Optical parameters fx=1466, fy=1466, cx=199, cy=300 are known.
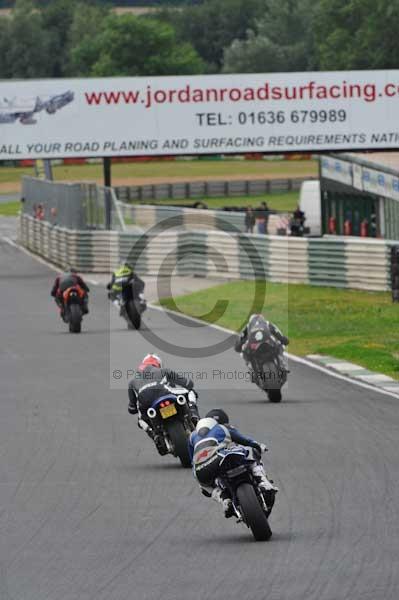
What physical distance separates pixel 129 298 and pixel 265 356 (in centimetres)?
1038

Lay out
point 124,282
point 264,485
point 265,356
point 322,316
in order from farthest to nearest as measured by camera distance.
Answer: point 322,316
point 124,282
point 265,356
point 264,485

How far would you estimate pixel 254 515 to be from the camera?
10.5 metres

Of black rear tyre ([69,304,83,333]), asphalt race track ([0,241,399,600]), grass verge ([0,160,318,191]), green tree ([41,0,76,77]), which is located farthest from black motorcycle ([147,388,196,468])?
green tree ([41,0,76,77])

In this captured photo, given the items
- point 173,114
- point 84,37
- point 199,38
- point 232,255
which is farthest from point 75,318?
point 199,38

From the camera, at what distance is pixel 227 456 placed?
10.9 metres

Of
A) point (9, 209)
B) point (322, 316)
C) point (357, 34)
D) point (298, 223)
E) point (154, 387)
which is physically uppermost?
point (357, 34)

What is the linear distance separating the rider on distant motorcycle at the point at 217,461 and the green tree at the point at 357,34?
9931cm

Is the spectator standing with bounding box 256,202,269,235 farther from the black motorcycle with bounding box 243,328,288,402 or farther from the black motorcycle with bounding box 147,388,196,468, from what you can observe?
the black motorcycle with bounding box 147,388,196,468

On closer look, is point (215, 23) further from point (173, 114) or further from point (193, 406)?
point (193, 406)

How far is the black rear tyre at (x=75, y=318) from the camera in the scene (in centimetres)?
2916

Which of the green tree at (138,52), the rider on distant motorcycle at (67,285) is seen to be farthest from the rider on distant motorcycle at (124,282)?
the green tree at (138,52)

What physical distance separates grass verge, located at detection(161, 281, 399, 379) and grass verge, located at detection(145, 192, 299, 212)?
43725 mm

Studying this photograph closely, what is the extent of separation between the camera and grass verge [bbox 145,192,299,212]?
83.4 meters

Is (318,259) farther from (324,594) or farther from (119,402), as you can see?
(324,594)
